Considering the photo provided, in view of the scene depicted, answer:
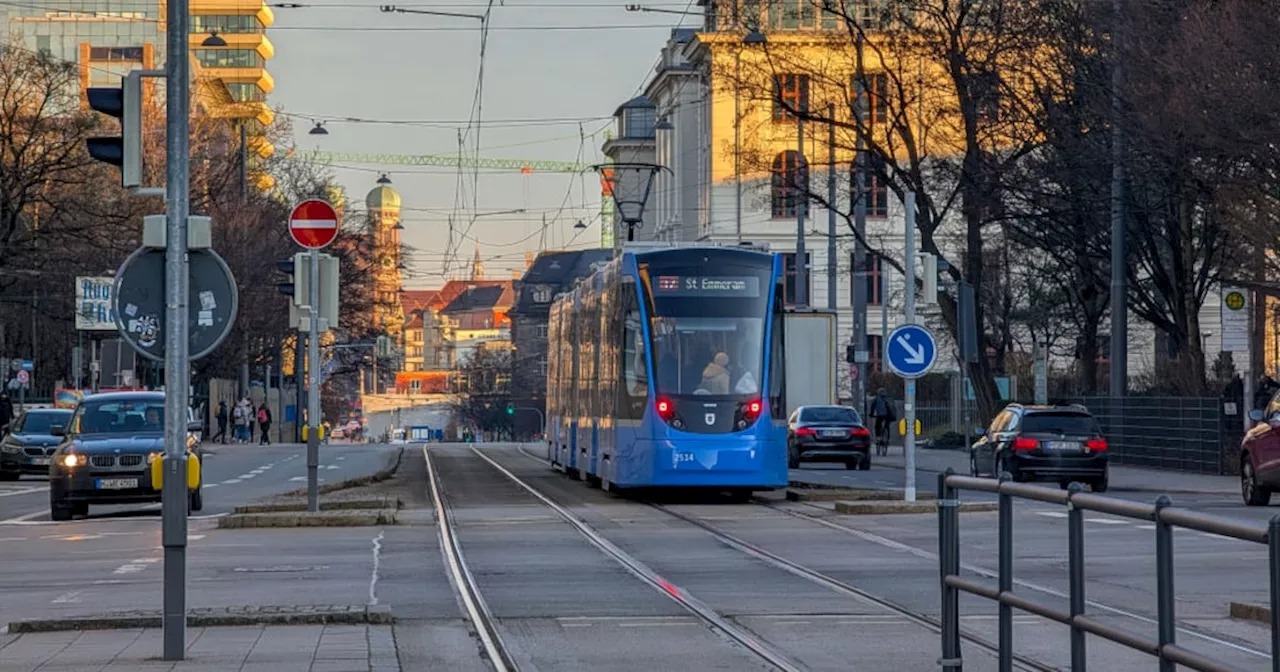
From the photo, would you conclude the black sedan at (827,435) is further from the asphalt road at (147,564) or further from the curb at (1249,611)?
the curb at (1249,611)

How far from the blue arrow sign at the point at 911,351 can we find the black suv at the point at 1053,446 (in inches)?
326

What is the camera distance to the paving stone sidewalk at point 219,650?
37.4 feet

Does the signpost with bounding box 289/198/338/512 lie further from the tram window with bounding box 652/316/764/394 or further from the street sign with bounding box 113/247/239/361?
the street sign with bounding box 113/247/239/361

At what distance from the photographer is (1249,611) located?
7.12 meters

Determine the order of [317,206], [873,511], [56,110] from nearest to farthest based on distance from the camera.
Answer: [317,206] < [873,511] < [56,110]

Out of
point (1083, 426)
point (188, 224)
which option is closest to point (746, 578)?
point (188, 224)

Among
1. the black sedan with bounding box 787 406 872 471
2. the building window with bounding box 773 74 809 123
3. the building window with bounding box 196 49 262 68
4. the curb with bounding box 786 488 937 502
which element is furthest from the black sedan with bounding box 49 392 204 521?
the building window with bounding box 196 49 262 68

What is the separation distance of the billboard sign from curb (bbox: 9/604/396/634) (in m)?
48.0

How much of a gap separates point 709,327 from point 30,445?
20.3 metres

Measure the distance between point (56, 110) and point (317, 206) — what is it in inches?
1735

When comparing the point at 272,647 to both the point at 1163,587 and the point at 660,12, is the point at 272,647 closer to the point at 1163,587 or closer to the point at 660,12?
the point at 1163,587

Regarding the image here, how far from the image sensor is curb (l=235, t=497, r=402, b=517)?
83.6 ft

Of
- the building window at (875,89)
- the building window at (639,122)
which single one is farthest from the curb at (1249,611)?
the building window at (639,122)

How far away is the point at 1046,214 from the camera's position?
147ft
